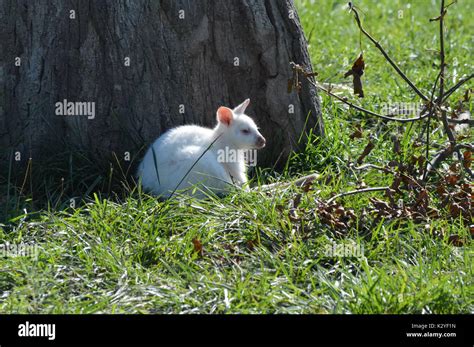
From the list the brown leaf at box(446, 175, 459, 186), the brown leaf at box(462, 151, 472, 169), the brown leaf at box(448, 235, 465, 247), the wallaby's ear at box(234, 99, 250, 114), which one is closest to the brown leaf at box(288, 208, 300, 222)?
the brown leaf at box(448, 235, 465, 247)

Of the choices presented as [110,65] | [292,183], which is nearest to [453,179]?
[292,183]

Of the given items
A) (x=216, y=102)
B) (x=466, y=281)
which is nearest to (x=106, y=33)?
(x=216, y=102)

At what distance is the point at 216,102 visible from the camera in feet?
22.7

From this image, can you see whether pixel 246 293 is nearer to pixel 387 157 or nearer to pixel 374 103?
pixel 387 157

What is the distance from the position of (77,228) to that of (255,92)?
2.14m

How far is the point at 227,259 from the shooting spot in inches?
202

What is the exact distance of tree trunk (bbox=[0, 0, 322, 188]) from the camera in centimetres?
639

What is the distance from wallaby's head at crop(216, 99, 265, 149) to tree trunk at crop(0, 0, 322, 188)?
0.24m

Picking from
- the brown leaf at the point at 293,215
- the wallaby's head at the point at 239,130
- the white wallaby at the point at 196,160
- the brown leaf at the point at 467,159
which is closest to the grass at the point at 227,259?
the brown leaf at the point at 293,215

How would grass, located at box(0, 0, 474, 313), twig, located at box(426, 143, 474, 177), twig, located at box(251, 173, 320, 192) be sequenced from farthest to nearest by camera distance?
twig, located at box(251, 173, 320, 192) → twig, located at box(426, 143, 474, 177) → grass, located at box(0, 0, 474, 313)

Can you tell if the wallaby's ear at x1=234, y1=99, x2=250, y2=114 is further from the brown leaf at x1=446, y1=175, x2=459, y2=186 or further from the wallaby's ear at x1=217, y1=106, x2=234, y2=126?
the brown leaf at x1=446, y1=175, x2=459, y2=186

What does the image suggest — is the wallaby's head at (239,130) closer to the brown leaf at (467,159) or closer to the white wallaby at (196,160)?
the white wallaby at (196,160)

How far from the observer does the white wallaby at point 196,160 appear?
243 inches

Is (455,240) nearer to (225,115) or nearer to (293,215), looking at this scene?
(293,215)
